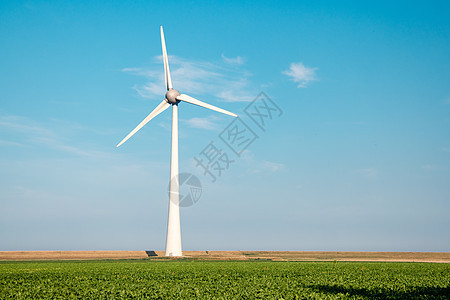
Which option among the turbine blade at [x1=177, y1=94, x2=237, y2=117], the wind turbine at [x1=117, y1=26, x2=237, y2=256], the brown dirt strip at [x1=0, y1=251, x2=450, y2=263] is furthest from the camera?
the brown dirt strip at [x1=0, y1=251, x2=450, y2=263]

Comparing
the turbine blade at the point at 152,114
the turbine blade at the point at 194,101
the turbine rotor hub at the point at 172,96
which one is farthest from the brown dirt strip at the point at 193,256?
the turbine rotor hub at the point at 172,96

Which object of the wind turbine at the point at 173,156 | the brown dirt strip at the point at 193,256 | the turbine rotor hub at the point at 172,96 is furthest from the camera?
the brown dirt strip at the point at 193,256

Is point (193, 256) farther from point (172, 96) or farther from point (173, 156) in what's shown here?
point (172, 96)

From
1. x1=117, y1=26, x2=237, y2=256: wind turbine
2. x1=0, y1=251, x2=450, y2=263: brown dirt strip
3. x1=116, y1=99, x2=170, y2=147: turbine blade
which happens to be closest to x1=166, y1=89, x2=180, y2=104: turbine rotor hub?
x1=117, y1=26, x2=237, y2=256: wind turbine

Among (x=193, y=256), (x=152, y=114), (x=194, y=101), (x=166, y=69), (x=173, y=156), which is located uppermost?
(x=166, y=69)

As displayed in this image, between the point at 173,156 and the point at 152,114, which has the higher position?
the point at 152,114

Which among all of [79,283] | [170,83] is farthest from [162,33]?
[79,283]

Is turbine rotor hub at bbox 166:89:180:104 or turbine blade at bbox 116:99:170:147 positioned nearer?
turbine blade at bbox 116:99:170:147

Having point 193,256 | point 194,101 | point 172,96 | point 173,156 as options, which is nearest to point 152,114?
point 172,96

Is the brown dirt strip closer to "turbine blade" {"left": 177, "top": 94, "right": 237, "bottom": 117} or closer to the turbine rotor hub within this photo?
"turbine blade" {"left": 177, "top": 94, "right": 237, "bottom": 117}

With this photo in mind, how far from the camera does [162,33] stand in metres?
78.6

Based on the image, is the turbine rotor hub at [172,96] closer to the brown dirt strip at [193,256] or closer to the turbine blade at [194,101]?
the turbine blade at [194,101]

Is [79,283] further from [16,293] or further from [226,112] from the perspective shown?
[226,112]

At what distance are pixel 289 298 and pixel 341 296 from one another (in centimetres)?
341
